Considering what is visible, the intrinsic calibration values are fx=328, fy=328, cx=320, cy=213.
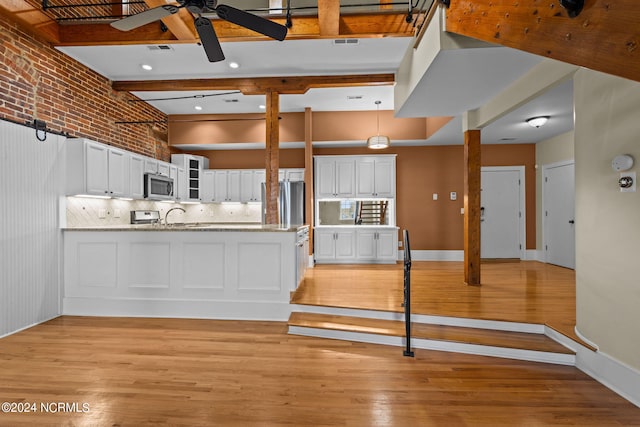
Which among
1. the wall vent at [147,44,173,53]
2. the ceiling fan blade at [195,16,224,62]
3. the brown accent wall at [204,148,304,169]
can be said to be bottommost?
the brown accent wall at [204,148,304,169]

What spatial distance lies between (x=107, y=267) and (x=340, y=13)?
4271 mm

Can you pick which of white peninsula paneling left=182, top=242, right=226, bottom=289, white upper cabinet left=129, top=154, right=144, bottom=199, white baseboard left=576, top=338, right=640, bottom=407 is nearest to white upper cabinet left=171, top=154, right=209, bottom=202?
white upper cabinet left=129, top=154, right=144, bottom=199

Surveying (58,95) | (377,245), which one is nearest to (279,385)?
(58,95)

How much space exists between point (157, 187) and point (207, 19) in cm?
381

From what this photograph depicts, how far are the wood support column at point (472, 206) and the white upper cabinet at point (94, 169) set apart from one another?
519 centimetres

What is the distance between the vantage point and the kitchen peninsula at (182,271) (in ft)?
13.1

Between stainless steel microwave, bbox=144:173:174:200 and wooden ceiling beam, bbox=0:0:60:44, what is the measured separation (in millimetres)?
2230

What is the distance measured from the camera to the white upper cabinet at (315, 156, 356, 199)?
7141mm

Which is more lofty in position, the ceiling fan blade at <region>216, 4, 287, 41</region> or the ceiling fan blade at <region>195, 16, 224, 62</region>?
the ceiling fan blade at <region>216, 4, 287, 41</region>

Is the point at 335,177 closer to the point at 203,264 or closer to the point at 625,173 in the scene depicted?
the point at 203,264

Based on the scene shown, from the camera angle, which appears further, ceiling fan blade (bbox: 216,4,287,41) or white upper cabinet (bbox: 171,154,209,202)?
white upper cabinet (bbox: 171,154,209,202)

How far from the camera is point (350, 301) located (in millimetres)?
3975

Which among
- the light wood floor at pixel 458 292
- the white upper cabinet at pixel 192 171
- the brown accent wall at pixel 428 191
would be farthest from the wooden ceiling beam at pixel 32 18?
the brown accent wall at pixel 428 191

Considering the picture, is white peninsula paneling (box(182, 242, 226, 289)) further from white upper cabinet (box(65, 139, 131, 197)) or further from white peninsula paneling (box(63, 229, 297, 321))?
white upper cabinet (box(65, 139, 131, 197))
